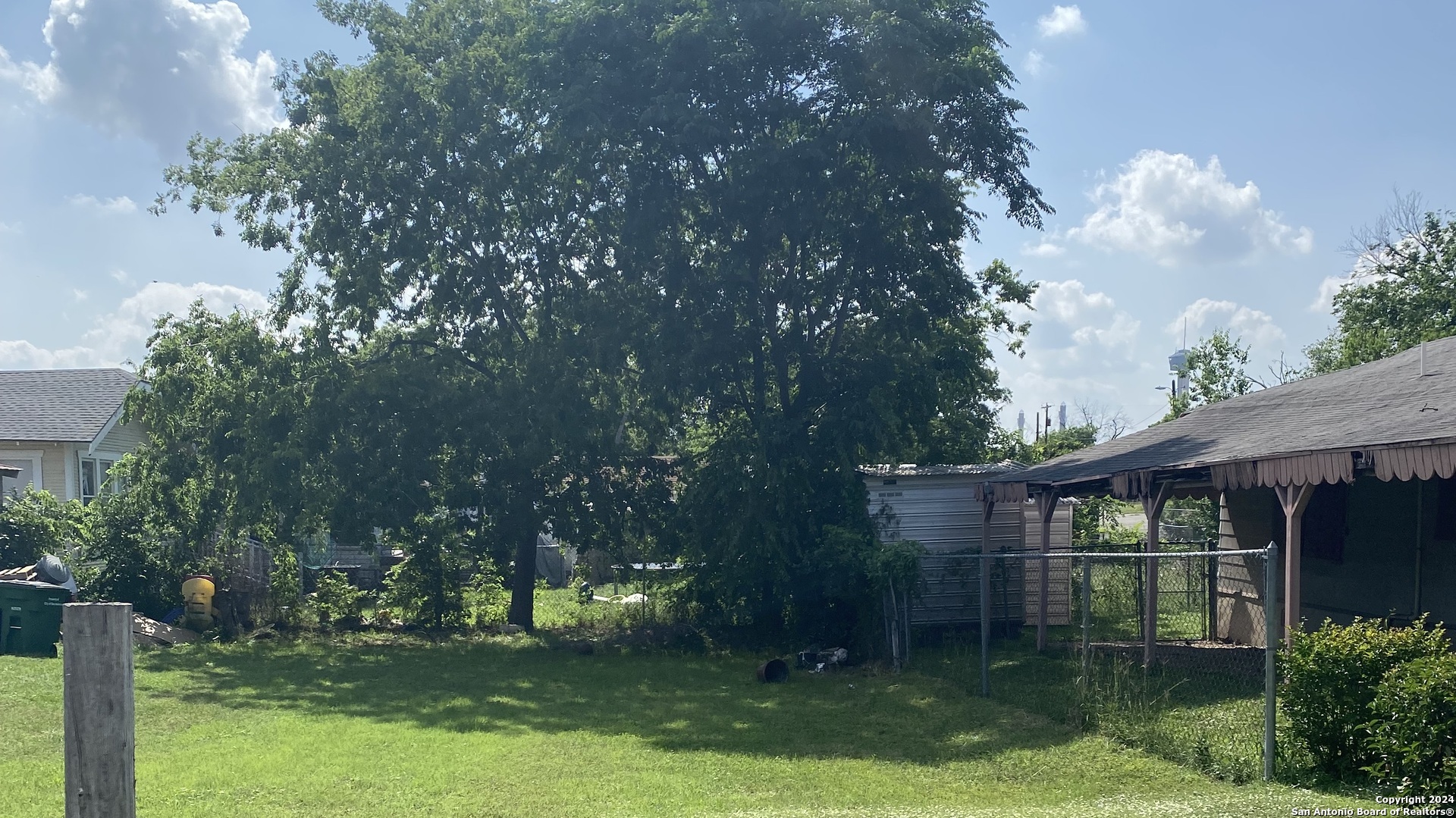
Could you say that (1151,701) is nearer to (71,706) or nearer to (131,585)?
(71,706)

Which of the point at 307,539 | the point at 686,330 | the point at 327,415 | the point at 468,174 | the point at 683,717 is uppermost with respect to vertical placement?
the point at 468,174

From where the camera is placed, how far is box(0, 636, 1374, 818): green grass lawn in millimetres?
7910

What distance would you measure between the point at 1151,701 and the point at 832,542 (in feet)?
23.5

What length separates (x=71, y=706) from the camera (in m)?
4.19

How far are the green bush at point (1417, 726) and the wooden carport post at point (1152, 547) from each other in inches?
216

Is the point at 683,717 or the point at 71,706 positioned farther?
the point at 683,717

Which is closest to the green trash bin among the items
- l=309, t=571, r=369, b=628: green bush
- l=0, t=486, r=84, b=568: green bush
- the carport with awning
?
l=0, t=486, r=84, b=568: green bush

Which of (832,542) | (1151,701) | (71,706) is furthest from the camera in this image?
(832,542)

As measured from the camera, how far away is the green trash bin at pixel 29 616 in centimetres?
1648

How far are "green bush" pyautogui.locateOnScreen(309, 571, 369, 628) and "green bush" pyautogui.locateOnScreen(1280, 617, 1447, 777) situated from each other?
17.3 m

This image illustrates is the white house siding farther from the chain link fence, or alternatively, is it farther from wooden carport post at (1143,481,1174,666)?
wooden carport post at (1143,481,1174,666)

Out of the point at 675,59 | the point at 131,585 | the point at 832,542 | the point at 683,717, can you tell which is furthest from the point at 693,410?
the point at 131,585

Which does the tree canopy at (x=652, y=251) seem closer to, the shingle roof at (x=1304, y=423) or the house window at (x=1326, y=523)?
the shingle roof at (x=1304, y=423)

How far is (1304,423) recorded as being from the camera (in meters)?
12.5
